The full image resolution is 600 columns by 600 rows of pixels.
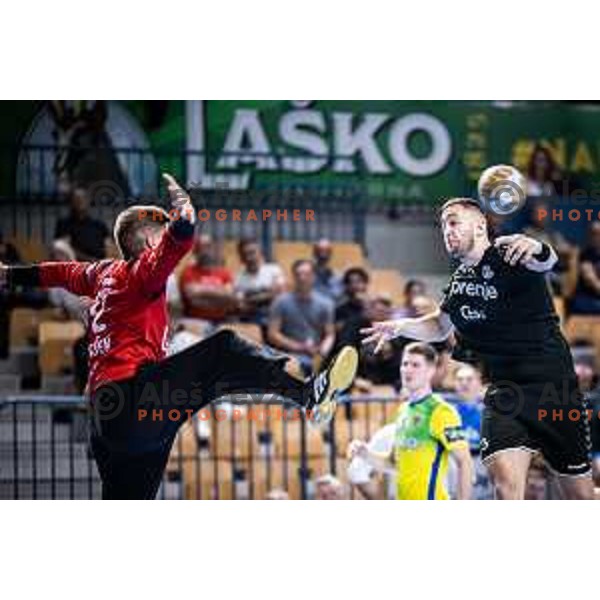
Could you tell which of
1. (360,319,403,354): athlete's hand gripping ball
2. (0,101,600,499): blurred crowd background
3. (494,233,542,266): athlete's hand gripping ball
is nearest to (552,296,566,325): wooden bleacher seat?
(0,101,600,499): blurred crowd background

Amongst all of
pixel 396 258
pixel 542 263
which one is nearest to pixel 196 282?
pixel 396 258

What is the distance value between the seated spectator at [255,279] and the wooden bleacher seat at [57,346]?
2.72ft

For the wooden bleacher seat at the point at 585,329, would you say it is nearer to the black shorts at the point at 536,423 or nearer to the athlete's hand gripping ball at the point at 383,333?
the black shorts at the point at 536,423

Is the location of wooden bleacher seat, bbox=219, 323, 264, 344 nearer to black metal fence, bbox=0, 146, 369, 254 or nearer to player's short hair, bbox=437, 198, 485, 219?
black metal fence, bbox=0, 146, 369, 254

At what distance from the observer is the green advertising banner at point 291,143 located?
331 inches

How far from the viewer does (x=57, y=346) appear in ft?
27.5

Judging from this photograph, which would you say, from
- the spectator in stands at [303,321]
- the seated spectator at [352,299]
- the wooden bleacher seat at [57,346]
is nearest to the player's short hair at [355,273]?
the seated spectator at [352,299]

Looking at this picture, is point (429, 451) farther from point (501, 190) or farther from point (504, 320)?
point (501, 190)

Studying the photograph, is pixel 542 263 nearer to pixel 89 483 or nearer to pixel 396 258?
pixel 396 258

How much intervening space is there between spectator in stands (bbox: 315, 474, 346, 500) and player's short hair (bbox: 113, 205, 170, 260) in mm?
1448

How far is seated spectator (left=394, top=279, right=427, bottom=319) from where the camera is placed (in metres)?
8.27

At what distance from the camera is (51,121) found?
8.42 meters

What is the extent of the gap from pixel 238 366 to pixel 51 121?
4.87 ft
